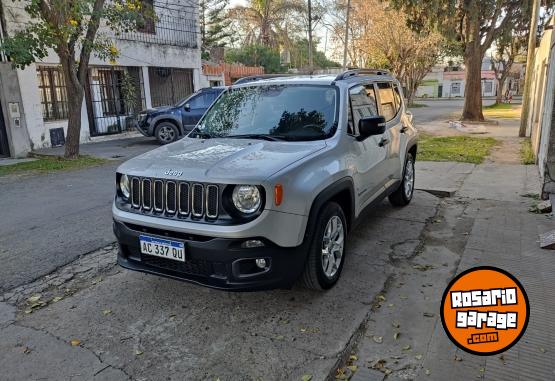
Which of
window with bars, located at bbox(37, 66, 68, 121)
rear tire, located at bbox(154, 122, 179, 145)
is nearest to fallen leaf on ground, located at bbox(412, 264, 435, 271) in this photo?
rear tire, located at bbox(154, 122, 179, 145)

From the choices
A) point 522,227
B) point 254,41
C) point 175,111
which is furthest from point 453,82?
point 522,227

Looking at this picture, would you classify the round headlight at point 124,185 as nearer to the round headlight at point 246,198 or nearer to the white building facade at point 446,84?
the round headlight at point 246,198

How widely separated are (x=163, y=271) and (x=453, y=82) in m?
73.9

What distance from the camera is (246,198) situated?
3.17 metres

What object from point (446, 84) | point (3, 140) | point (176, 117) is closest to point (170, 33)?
point (176, 117)

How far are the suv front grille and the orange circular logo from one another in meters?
1.67

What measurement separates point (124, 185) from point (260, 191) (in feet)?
4.44

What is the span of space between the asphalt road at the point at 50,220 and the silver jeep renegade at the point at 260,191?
1575 mm

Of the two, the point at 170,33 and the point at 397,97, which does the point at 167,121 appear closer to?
the point at 170,33

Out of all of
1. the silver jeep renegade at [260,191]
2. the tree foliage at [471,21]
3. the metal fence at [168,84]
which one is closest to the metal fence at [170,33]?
the metal fence at [168,84]

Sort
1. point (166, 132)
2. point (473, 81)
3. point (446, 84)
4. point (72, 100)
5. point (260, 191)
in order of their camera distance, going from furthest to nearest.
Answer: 1. point (446, 84)
2. point (473, 81)
3. point (166, 132)
4. point (72, 100)
5. point (260, 191)

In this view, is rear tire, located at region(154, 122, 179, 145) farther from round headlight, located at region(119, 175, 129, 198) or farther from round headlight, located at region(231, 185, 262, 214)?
round headlight, located at region(231, 185, 262, 214)

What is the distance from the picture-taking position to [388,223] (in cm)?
568

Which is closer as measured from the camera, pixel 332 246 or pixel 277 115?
pixel 332 246
